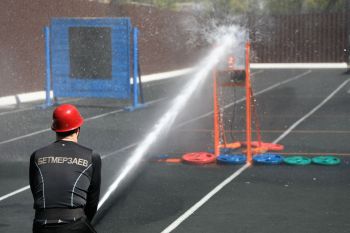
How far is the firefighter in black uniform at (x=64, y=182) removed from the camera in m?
4.23

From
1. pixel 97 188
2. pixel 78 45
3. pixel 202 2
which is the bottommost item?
pixel 97 188

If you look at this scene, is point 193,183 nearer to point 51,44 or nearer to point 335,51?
point 51,44

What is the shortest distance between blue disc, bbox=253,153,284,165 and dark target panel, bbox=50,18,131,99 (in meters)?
8.55

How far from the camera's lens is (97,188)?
14.3 ft

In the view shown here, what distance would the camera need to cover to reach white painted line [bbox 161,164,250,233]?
24.5 ft

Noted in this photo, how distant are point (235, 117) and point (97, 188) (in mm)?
12611

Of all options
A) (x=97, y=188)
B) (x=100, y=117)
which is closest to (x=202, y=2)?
(x=100, y=117)

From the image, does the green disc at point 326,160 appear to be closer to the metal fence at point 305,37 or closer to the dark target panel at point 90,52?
the dark target panel at point 90,52

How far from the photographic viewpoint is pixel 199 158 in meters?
11.0

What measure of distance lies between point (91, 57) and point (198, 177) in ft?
34.8

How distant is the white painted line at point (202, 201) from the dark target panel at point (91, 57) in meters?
9.30

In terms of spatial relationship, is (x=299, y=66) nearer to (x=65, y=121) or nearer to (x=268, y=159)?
(x=268, y=159)

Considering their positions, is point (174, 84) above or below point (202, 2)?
below

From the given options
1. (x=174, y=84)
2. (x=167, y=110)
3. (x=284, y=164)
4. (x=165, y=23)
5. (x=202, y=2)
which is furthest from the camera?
(x=202, y=2)
